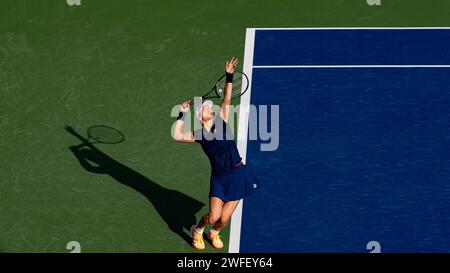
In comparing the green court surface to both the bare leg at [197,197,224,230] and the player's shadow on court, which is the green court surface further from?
the bare leg at [197,197,224,230]

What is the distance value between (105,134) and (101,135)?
0.25 ft

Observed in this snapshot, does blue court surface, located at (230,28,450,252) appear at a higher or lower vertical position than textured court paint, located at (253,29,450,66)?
lower

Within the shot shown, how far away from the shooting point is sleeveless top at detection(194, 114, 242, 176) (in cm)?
1130

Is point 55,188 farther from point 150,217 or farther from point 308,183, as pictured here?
point 308,183

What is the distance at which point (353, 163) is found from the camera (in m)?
13.4

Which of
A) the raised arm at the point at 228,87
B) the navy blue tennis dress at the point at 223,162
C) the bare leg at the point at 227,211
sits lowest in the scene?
the bare leg at the point at 227,211

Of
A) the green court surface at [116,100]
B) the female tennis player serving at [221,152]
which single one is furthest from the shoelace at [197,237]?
the female tennis player serving at [221,152]

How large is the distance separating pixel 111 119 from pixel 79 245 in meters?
2.91

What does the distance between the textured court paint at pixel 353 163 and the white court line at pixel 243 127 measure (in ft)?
0.35

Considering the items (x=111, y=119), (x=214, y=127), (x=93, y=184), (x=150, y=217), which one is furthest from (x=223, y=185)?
(x=111, y=119)

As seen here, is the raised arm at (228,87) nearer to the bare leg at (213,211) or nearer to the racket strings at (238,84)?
the bare leg at (213,211)

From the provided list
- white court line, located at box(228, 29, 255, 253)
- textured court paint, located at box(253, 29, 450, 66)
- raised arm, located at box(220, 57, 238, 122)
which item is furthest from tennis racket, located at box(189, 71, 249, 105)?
raised arm, located at box(220, 57, 238, 122)

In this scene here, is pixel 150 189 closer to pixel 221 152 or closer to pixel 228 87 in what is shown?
pixel 221 152

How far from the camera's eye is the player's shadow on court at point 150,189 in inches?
501
